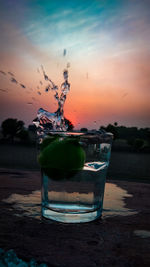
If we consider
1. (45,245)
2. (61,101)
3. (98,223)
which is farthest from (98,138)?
(61,101)

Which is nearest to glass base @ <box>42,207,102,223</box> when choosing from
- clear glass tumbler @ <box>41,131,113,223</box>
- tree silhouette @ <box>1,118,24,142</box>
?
clear glass tumbler @ <box>41,131,113,223</box>

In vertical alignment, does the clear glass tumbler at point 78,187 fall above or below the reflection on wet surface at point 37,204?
above

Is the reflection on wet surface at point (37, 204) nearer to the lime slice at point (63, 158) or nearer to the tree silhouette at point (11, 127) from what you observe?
the lime slice at point (63, 158)

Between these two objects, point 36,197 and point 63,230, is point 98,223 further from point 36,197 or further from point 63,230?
point 36,197

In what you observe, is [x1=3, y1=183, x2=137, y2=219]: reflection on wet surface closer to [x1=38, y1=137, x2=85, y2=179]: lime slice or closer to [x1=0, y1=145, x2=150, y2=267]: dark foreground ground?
[x1=0, y1=145, x2=150, y2=267]: dark foreground ground

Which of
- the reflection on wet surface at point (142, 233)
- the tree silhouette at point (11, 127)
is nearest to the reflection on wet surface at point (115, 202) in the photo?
the reflection on wet surface at point (142, 233)

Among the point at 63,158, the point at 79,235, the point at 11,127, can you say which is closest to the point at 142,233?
the point at 79,235
